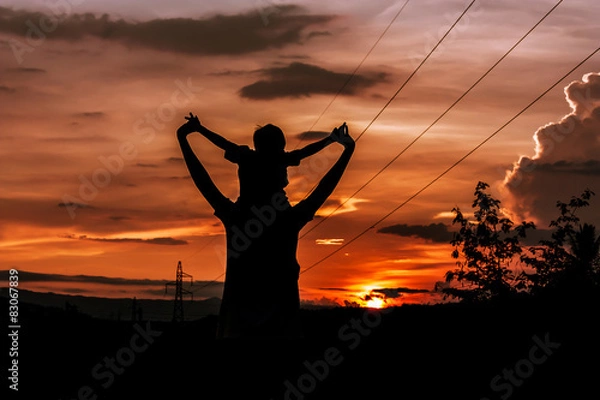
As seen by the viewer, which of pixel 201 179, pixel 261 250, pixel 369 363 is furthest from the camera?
pixel 369 363

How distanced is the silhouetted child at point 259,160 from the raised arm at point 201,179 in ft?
0.64

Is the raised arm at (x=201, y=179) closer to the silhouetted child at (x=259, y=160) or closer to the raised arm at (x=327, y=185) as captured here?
the silhouetted child at (x=259, y=160)

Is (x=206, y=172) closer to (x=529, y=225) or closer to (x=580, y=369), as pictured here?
(x=580, y=369)

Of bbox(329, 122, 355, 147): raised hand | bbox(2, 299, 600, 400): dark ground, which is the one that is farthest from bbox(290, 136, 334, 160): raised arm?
bbox(2, 299, 600, 400): dark ground

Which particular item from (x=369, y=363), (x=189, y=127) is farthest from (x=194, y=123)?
(x=369, y=363)

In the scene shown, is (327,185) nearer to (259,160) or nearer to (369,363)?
(259,160)

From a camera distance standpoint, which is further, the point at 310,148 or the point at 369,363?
the point at 369,363

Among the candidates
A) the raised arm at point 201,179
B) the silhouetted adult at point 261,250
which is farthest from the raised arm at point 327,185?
the raised arm at point 201,179

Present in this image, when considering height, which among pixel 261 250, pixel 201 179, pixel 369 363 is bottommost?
pixel 369 363

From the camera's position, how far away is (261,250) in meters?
10.6

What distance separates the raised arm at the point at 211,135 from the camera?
1063 centimetres

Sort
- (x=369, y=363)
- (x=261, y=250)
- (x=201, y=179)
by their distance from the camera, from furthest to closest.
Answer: (x=369, y=363), (x=261, y=250), (x=201, y=179)

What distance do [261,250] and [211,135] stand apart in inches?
51.6

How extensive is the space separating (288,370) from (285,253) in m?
Answer: 1.22
